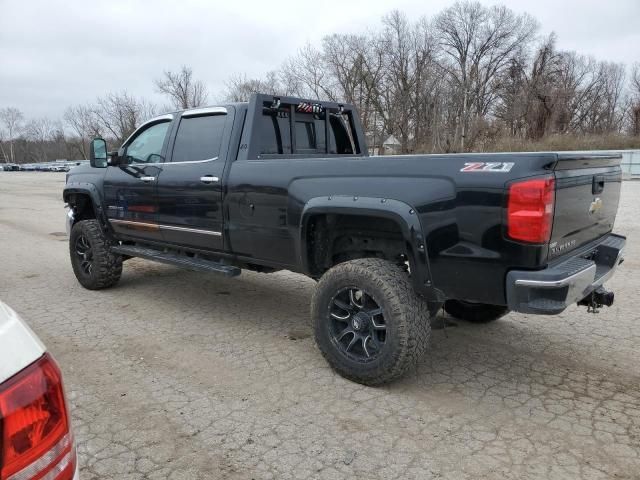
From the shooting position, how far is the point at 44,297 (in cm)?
568

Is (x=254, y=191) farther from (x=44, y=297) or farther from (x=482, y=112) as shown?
(x=482, y=112)

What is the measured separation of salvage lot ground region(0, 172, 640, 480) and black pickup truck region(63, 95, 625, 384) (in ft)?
1.33

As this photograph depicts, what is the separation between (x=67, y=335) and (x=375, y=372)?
2.80m

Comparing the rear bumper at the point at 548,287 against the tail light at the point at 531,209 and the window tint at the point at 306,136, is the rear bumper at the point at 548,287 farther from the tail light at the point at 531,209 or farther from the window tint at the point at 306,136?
the window tint at the point at 306,136

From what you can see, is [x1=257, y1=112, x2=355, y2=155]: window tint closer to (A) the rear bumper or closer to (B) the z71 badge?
(B) the z71 badge

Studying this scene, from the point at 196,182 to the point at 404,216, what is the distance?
2128 millimetres

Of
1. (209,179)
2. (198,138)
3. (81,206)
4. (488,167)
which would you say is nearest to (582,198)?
(488,167)

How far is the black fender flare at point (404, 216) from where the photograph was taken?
3098 millimetres

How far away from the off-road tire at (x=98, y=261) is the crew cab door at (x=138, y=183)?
25cm

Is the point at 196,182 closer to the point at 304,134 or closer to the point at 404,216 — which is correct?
the point at 304,134

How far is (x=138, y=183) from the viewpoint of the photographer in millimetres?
5180

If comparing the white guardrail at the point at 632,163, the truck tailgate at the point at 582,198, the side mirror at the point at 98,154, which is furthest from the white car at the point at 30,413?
the white guardrail at the point at 632,163

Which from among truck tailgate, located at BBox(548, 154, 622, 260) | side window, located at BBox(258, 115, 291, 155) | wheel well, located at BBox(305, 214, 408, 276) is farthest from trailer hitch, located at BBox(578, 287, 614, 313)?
side window, located at BBox(258, 115, 291, 155)

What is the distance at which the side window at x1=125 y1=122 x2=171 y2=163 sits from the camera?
5121mm
